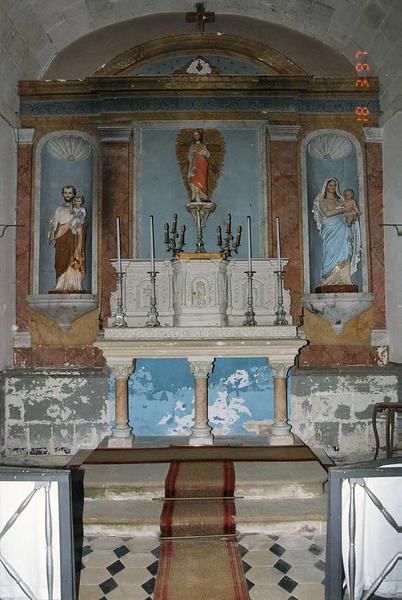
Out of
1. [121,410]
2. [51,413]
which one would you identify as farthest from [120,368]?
[51,413]

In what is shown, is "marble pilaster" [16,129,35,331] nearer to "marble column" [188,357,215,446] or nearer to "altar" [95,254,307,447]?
"altar" [95,254,307,447]

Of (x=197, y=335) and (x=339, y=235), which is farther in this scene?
(x=339, y=235)

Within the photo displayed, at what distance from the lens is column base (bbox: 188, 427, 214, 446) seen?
5.41 meters

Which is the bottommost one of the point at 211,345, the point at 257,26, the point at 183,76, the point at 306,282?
the point at 211,345

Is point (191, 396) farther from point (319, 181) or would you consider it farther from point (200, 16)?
point (200, 16)

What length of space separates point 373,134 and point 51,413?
17.2 ft

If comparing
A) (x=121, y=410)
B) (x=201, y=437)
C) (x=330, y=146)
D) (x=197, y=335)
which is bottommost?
(x=201, y=437)

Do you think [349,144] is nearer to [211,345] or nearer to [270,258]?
[270,258]

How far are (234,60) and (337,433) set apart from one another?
4937 millimetres

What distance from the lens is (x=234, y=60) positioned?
6.74 meters

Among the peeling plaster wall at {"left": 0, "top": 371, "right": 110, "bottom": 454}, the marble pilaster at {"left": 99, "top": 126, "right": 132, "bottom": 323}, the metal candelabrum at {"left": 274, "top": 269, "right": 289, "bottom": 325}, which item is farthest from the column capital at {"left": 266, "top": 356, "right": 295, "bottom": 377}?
the marble pilaster at {"left": 99, "top": 126, "right": 132, "bottom": 323}

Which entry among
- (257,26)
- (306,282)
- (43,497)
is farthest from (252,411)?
(257,26)

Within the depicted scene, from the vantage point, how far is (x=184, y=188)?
6469 millimetres

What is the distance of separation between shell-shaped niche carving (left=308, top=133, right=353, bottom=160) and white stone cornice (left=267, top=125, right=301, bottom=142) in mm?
349
